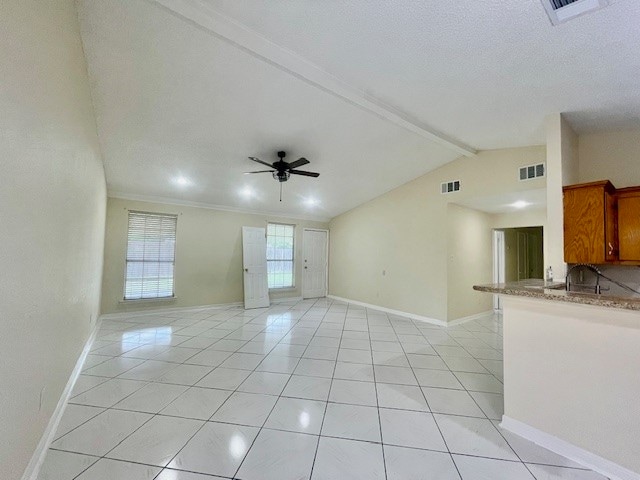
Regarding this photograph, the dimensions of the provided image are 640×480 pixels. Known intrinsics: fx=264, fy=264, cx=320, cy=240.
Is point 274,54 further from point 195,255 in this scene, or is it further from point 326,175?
point 195,255

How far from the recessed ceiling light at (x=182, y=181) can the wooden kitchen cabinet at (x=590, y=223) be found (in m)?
5.25

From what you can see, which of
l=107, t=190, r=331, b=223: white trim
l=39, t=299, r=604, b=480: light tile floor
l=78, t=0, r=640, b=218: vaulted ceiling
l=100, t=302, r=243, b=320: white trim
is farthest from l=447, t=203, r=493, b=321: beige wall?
l=100, t=302, r=243, b=320: white trim

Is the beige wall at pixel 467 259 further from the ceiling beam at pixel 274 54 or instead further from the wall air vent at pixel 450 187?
the ceiling beam at pixel 274 54

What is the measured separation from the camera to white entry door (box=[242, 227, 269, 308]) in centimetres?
616

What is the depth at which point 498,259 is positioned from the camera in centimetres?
595

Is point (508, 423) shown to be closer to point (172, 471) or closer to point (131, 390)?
point (172, 471)

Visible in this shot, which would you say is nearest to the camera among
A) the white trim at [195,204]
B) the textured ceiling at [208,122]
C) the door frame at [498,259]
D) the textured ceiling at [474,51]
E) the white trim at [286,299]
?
the textured ceiling at [474,51]

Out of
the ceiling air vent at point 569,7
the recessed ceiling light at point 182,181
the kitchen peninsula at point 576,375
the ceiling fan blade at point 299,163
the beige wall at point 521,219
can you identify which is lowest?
the kitchen peninsula at point 576,375

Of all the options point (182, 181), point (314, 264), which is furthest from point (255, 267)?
point (182, 181)

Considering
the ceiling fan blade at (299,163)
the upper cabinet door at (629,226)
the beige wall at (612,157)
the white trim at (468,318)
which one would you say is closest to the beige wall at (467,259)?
the white trim at (468,318)

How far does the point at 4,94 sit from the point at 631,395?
11.2 feet

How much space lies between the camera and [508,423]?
1979mm

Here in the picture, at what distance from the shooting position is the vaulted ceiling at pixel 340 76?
1825mm

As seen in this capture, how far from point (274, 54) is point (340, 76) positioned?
657mm
